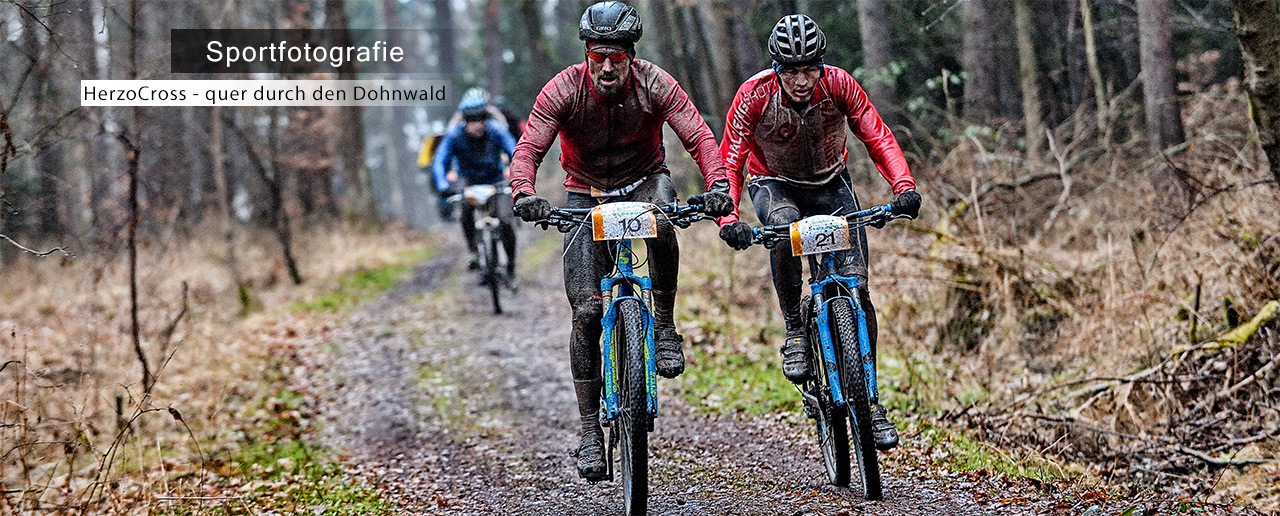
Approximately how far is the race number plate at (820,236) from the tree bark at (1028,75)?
764cm

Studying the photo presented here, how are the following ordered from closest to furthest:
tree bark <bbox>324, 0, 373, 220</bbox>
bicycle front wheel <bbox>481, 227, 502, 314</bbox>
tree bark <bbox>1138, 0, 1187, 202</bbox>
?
tree bark <bbox>1138, 0, 1187, 202</bbox>
bicycle front wheel <bbox>481, 227, 502, 314</bbox>
tree bark <bbox>324, 0, 373, 220</bbox>

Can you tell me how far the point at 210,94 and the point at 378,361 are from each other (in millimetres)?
4927

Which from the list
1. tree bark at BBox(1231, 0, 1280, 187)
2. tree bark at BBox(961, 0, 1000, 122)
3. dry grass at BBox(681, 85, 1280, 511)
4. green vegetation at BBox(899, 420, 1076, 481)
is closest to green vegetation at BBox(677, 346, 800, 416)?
dry grass at BBox(681, 85, 1280, 511)

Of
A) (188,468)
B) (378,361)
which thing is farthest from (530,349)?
(188,468)

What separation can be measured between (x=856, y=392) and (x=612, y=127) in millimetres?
1742

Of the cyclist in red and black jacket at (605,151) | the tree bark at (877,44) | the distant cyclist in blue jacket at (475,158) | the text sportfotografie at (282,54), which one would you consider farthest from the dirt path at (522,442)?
the text sportfotografie at (282,54)

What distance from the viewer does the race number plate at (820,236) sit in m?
4.89

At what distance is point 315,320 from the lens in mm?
12586

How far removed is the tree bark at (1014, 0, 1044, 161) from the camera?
12258 mm

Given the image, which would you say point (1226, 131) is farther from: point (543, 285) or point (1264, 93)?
point (543, 285)

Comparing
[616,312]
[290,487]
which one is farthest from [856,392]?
[290,487]

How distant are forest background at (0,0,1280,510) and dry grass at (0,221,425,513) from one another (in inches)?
3.1

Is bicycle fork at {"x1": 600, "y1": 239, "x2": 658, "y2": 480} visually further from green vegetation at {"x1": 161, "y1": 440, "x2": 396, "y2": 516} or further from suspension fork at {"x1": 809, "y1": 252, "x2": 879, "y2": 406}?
green vegetation at {"x1": 161, "y1": 440, "x2": 396, "y2": 516}

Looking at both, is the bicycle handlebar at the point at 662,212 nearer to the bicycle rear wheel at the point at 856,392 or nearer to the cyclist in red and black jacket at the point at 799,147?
the cyclist in red and black jacket at the point at 799,147
